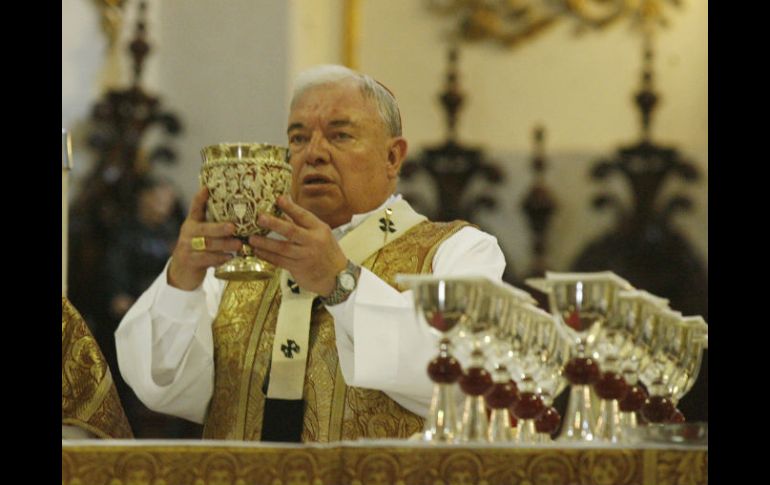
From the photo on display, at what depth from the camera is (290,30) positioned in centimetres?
791

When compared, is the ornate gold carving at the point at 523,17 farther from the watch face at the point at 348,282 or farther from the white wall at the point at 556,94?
the watch face at the point at 348,282

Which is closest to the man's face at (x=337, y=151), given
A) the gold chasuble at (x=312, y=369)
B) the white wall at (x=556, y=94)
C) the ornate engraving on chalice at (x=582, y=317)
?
the gold chasuble at (x=312, y=369)

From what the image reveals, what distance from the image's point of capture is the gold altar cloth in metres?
2.97

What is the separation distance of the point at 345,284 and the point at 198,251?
1.24 ft

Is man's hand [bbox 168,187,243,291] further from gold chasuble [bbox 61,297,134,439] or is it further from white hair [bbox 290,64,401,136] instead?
white hair [bbox 290,64,401,136]

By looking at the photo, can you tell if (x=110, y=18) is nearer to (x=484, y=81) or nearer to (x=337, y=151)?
(x=484, y=81)

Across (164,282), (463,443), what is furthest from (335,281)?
(463,443)

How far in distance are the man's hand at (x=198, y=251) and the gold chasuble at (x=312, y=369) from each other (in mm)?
346

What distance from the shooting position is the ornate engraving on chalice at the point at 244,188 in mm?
3881

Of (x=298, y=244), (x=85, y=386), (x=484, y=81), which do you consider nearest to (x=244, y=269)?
(x=298, y=244)

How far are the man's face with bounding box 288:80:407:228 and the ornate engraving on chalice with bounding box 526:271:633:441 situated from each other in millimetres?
1446

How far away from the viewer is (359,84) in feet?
15.9
